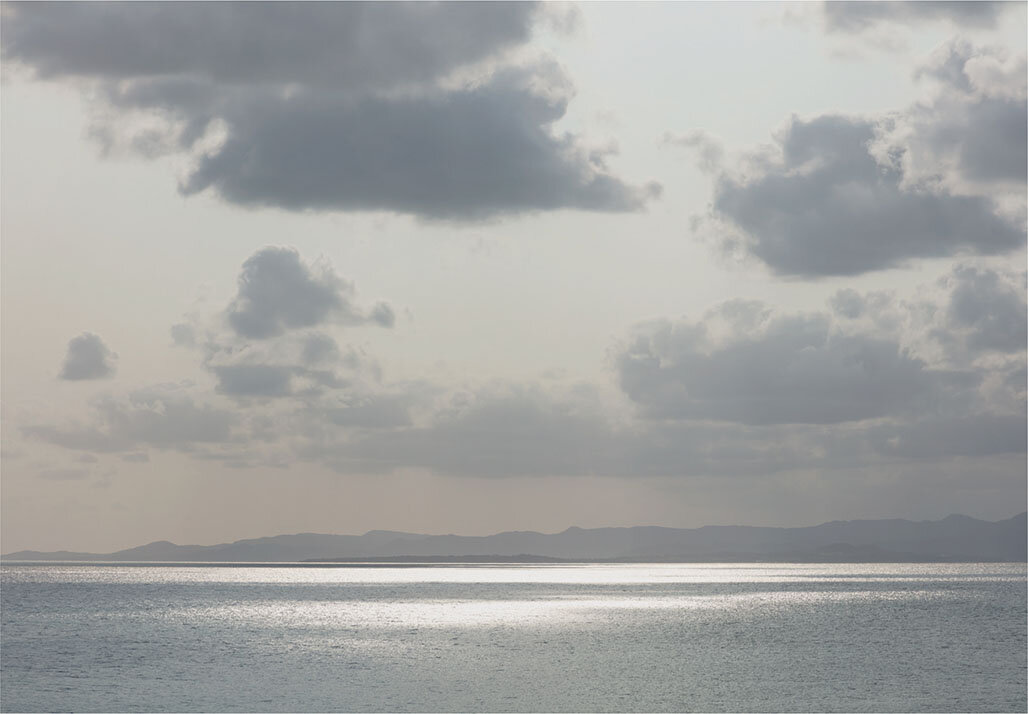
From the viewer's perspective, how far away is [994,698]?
230ft

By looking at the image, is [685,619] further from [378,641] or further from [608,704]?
[608,704]

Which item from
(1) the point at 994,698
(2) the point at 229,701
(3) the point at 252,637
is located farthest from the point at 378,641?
(1) the point at 994,698

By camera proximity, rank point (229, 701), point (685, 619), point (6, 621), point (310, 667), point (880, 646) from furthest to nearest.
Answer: point (685, 619) < point (6, 621) < point (880, 646) < point (310, 667) < point (229, 701)

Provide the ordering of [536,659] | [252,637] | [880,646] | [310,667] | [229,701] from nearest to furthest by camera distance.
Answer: [229,701] → [310,667] → [536,659] → [880,646] → [252,637]

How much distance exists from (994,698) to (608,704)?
77.5 ft

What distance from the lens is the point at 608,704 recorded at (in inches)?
2736

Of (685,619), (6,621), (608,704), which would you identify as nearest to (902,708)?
(608,704)

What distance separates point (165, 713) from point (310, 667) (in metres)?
23.8

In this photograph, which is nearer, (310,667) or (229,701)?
(229,701)

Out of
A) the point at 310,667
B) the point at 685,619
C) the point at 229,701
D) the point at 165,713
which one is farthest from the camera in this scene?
the point at 685,619

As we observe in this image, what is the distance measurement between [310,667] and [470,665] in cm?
1219

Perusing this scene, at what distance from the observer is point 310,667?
87375 millimetres

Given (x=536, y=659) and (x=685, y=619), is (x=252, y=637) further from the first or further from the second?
(x=685, y=619)

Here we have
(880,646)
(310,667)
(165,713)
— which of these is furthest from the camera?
(880,646)
